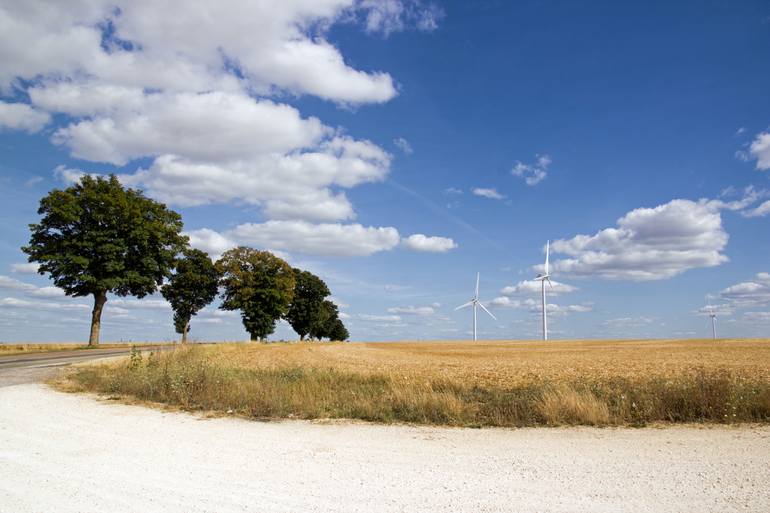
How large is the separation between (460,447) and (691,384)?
22.2 feet

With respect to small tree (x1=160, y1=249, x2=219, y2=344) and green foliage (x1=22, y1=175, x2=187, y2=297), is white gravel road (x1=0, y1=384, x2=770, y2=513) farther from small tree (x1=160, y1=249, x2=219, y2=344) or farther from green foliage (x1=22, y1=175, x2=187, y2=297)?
small tree (x1=160, y1=249, x2=219, y2=344)

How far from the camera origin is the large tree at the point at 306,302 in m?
85.2

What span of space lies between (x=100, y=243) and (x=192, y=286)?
793 inches

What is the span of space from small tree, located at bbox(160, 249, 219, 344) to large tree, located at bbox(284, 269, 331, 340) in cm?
2110

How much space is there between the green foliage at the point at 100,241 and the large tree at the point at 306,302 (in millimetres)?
36583

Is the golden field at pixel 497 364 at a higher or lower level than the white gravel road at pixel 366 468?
higher

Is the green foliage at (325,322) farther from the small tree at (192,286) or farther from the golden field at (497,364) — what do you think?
the golden field at (497,364)

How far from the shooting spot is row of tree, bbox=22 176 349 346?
42781mm

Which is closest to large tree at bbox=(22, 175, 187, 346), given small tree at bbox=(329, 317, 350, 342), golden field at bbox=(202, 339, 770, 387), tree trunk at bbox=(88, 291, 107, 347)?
tree trunk at bbox=(88, 291, 107, 347)

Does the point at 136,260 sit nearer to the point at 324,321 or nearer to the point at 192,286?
the point at 192,286

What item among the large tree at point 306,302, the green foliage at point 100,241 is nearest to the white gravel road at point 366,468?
the green foliage at point 100,241

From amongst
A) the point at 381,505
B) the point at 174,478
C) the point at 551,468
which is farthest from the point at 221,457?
the point at 551,468

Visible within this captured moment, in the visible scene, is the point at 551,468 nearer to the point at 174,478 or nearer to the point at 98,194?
the point at 174,478

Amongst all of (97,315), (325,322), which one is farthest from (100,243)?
(325,322)
